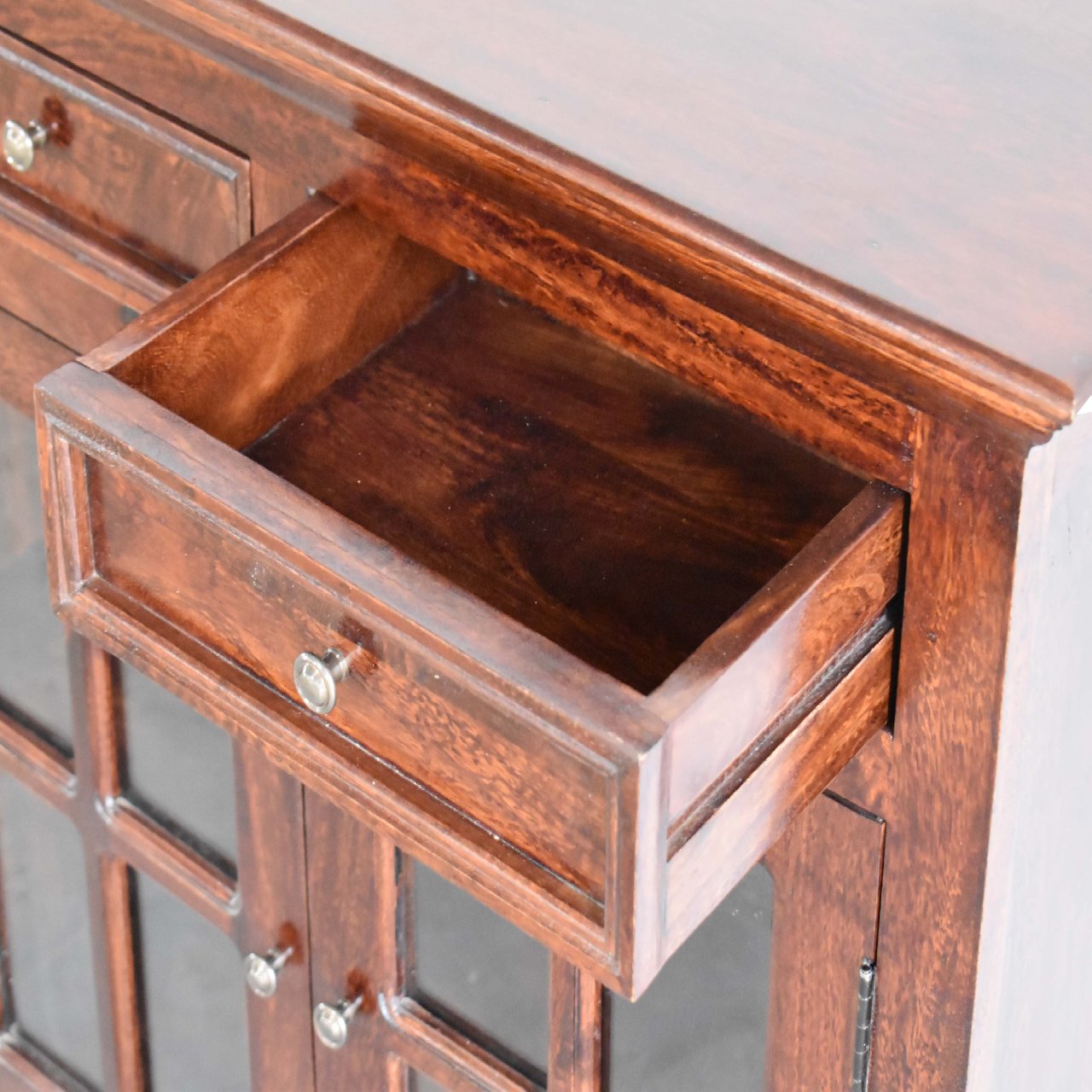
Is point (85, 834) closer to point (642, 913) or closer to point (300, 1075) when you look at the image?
point (300, 1075)

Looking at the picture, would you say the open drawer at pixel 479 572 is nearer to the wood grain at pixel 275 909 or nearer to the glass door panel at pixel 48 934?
the wood grain at pixel 275 909

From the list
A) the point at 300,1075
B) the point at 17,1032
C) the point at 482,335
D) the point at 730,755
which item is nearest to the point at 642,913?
the point at 730,755

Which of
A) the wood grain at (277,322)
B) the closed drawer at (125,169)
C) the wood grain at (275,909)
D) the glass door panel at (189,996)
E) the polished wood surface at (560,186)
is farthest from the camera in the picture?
the glass door panel at (189,996)

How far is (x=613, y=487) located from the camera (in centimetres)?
79

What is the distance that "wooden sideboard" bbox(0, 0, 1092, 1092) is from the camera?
2.05 ft

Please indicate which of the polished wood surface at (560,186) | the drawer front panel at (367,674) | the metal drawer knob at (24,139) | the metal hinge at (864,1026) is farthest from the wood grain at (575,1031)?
the metal drawer knob at (24,139)

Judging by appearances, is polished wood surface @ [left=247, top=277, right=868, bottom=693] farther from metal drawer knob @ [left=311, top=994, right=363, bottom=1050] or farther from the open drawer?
metal drawer knob @ [left=311, top=994, right=363, bottom=1050]

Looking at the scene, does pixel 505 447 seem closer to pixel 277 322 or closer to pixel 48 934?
pixel 277 322

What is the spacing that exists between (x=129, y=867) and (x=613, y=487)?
1.64 ft

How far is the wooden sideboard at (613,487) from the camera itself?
0.63 m

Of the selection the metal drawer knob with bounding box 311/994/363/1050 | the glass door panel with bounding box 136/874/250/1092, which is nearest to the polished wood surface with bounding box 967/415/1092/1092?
the metal drawer knob with bounding box 311/994/363/1050

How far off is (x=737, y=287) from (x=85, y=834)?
0.67 metres

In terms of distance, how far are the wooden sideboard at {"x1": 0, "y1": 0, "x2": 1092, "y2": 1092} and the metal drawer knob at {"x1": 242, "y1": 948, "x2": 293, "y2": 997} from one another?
80mm

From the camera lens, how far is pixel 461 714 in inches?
25.2
